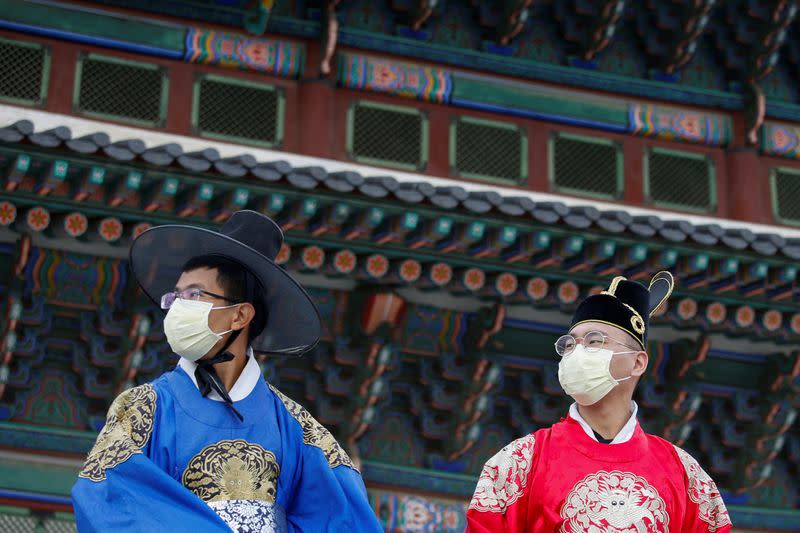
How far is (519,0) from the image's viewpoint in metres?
10.8

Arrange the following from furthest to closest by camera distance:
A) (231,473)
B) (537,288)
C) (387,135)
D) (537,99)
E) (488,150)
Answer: (537,99) < (488,150) < (387,135) < (537,288) < (231,473)

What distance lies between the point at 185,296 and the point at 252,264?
26 cm

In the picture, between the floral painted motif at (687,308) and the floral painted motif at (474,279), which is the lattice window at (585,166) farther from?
the floral painted motif at (474,279)

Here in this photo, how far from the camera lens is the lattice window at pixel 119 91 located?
992 centimetres

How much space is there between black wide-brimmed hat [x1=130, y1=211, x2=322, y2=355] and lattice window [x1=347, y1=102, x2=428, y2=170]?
16.9 ft

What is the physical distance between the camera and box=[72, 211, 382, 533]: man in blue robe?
466 cm

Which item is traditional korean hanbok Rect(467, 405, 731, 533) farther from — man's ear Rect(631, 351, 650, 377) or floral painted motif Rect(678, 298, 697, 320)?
floral painted motif Rect(678, 298, 697, 320)

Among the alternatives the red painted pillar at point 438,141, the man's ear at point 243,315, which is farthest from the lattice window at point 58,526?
the man's ear at point 243,315

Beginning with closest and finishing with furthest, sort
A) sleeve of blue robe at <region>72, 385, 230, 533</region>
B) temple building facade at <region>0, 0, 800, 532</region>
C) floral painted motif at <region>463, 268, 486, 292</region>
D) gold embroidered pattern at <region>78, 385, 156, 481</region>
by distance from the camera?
sleeve of blue robe at <region>72, 385, 230, 533</region>
gold embroidered pattern at <region>78, 385, 156, 481</region>
temple building facade at <region>0, 0, 800, 532</region>
floral painted motif at <region>463, 268, 486, 292</region>

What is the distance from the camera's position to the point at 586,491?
5391 mm

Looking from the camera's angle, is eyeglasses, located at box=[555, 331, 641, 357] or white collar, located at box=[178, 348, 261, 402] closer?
white collar, located at box=[178, 348, 261, 402]

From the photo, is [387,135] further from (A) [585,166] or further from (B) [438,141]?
(A) [585,166]

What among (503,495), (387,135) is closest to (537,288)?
(387,135)

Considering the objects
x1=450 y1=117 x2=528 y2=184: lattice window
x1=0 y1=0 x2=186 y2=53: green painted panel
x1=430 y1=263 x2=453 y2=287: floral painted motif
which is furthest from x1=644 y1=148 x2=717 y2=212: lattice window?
x1=0 y1=0 x2=186 y2=53: green painted panel
